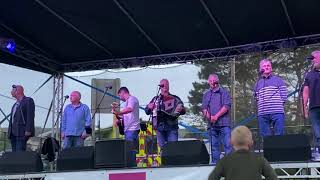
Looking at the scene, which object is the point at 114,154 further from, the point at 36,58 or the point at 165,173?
the point at 36,58

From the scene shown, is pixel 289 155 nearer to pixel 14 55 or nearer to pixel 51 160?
pixel 51 160

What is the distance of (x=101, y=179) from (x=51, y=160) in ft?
6.87

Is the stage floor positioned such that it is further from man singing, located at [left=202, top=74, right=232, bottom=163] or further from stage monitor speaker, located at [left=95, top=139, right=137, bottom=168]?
man singing, located at [left=202, top=74, right=232, bottom=163]

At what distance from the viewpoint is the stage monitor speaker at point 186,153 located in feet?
17.1

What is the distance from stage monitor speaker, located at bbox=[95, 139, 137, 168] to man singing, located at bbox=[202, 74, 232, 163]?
114 centimetres

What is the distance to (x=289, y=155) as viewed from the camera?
478 centimetres

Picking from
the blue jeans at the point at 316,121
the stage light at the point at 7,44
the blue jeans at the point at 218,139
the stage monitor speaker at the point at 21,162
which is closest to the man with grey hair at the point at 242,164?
the blue jeans at the point at 316,121

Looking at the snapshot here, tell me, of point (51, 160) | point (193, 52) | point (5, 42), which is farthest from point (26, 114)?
point (193, 52)

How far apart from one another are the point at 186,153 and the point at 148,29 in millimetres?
3210

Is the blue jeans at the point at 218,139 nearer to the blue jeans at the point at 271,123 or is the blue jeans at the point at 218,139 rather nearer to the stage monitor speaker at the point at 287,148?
the blue jeans at the point at 271,123

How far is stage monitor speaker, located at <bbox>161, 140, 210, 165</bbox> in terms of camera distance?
17.1ft

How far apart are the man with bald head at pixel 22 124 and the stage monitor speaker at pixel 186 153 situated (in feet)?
8.33

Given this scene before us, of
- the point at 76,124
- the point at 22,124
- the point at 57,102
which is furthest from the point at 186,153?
the point at 57,102

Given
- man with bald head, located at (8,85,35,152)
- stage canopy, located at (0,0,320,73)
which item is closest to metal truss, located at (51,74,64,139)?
stage canopy, located at (0,0,320,73)
